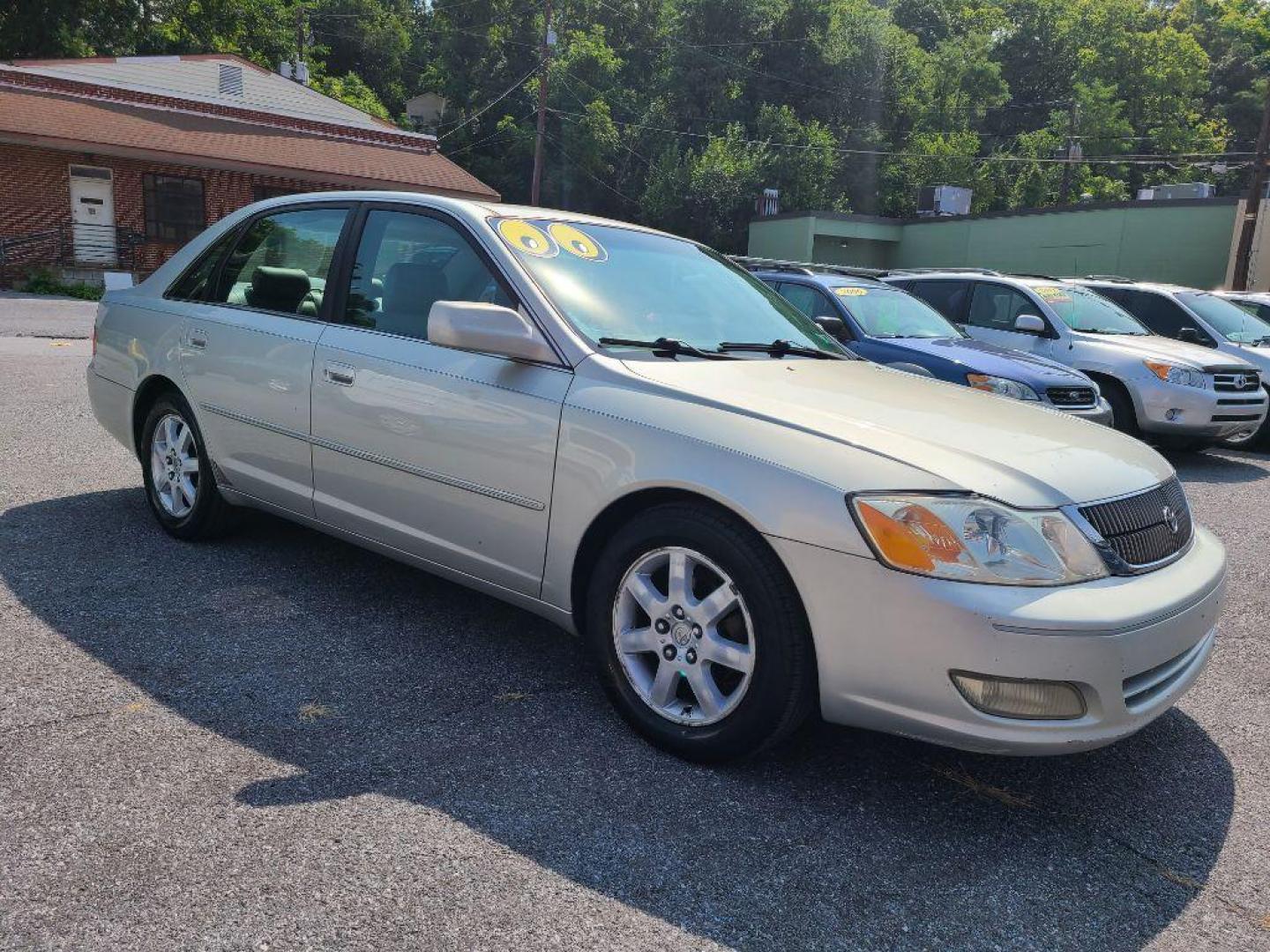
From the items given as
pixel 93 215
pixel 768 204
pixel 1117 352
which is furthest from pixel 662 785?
pixel 768 204

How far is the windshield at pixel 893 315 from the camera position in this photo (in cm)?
876

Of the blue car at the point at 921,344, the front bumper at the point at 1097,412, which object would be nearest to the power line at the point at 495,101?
the blue car at the point at 921,344

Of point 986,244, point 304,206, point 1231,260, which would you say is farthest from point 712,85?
point 304,206

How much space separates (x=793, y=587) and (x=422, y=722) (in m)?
1.25

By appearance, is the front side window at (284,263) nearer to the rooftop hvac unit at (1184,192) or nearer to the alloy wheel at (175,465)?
the alloy wheel at (175,465)

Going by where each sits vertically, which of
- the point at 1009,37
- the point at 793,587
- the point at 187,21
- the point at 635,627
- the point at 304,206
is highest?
the point at 1009,37

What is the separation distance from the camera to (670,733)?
306 cm

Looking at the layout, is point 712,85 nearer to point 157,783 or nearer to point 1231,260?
point 1231,260

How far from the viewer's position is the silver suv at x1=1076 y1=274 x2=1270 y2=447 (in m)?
10.8

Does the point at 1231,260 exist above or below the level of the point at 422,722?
above

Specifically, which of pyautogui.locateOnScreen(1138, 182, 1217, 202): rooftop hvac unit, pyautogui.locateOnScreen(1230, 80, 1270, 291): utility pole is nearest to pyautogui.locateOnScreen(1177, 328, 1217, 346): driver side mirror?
pyautogui.locateOnScreen(1230, 80, 1270, 291): utility pole

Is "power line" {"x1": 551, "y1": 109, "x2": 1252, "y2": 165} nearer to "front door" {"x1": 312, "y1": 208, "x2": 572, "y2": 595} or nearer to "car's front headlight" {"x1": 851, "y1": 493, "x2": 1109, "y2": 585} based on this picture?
"front door" {"x1": 312, "y1": 208, "x2": 572, "y2": 595}

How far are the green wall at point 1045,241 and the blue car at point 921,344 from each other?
2362 centimetres

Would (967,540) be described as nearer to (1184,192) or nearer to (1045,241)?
(1045,241)
